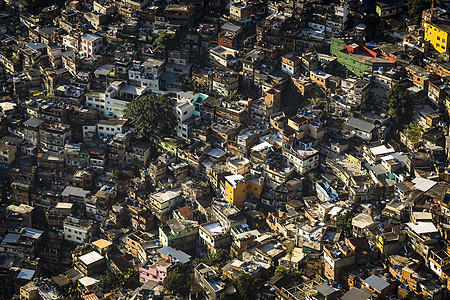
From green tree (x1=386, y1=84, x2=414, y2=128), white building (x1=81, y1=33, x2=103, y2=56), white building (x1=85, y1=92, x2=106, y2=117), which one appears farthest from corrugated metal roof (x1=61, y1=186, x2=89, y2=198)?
green tree (x1=386, y1=84, x2=414, y2=128)

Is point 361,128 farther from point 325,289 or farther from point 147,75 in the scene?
point 147,75

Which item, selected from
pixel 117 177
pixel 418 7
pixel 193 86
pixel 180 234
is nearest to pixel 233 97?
pixel 193 86

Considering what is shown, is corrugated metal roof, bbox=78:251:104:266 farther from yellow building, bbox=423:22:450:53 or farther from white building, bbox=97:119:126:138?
yellow building, bbox=423:22:450:53

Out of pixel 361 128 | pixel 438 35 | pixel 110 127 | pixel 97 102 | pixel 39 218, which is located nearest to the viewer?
pixel 361 128

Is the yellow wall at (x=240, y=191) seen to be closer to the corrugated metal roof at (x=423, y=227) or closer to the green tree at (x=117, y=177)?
the green tree at (x=117, y=177)

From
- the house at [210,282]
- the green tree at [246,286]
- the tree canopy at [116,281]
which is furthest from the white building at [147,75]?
the green tree at [246,286]

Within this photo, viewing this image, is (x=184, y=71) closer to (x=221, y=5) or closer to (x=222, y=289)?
(x=221, y=5)
